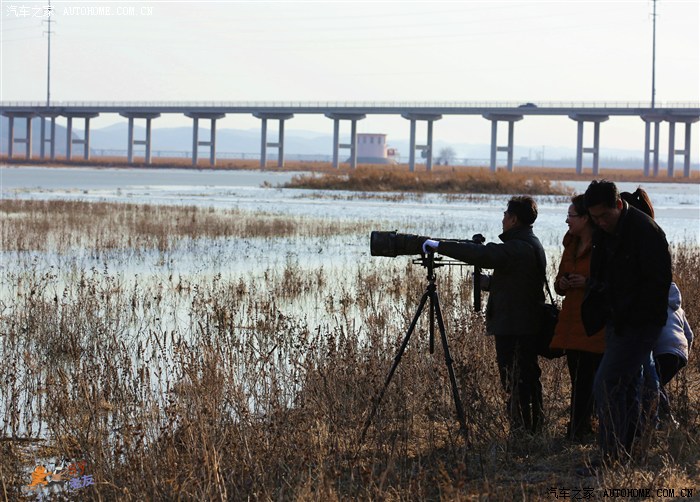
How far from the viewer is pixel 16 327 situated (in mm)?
10367

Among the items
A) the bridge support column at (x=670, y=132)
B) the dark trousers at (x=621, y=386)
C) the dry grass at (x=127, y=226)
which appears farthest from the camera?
the bridge support column at (x=670, y=132)

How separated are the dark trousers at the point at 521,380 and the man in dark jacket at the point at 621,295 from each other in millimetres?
743

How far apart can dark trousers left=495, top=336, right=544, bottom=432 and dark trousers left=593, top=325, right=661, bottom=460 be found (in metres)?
0.70

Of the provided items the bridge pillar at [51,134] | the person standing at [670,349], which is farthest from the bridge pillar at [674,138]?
the person standing at [670,349]

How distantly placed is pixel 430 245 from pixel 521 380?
1252mm

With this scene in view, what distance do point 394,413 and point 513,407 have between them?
0.80 meters

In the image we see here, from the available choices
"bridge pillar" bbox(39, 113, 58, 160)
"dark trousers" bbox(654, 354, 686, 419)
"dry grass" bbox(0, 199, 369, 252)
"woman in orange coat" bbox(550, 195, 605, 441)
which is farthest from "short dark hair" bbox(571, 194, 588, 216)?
"bridge pillar" bbox(39, 113, 58, 160)

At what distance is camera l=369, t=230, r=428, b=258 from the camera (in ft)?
19.1

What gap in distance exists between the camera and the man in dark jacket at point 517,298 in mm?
6371

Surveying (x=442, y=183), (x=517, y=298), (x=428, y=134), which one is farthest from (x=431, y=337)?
(x=428, y=134)

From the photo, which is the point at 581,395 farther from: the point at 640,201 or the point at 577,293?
the point at 640,201

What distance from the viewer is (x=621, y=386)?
18.6 ft

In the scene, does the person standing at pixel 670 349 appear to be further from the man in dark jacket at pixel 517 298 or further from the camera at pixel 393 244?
the camera at pixel 393 244

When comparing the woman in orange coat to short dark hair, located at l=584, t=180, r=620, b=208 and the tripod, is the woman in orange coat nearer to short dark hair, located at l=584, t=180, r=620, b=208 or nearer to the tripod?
short dark hair, located at l=584, t=180, r=620, b=208
